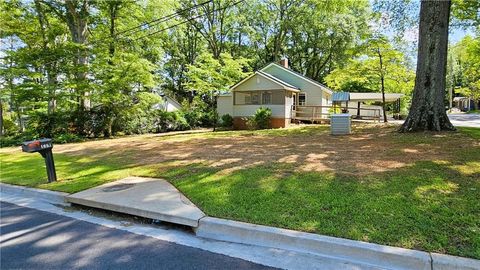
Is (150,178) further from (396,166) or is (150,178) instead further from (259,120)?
(259,120)

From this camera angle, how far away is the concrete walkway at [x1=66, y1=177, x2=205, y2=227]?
14.1 ft

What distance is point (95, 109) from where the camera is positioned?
18.5 m

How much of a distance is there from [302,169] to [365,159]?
1594 millimetres

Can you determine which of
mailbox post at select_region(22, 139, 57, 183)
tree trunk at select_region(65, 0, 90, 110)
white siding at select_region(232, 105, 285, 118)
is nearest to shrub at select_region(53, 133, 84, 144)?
tree trunk at select_region(65, 0, 90, 110)

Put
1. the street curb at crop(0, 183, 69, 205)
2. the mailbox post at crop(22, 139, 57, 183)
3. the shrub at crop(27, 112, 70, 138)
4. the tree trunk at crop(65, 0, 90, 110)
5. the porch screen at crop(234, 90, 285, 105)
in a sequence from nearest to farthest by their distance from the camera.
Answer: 1. the street curb at crop(0, 183, 69, 205)
2. the mailbox post at crop(22, 139, 57, 183)
3. the shrub at crop(27, 112, 70, 138)
4. the tree trunk at crop(65, 0, 90, 110)
5. the porch screen at crop(234, 90, 285, 105)

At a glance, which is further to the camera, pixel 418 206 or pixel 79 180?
pixel 79 180

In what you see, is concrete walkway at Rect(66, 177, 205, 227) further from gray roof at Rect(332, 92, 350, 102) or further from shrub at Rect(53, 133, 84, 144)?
gray roof at Rect(332, 92, 350, 102)

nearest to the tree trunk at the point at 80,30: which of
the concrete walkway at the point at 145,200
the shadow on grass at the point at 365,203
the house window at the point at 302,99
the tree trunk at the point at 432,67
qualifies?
the concrete walkway at the point at 145,200

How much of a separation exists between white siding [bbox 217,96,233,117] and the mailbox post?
16.6 metres

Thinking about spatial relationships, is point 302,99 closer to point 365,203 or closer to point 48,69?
point 48,69

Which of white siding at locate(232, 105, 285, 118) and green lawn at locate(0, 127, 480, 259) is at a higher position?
white siding at locate(232, 105, 285, 118)

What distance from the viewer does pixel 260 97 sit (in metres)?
20.9

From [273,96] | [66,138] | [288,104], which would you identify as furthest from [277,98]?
[66,138]

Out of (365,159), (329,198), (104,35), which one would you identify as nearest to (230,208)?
(329,198)
